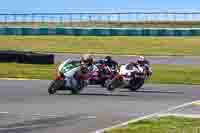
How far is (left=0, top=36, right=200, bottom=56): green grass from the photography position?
172 ft

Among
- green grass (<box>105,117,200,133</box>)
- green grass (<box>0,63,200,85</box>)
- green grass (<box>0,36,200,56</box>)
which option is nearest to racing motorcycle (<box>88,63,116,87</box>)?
green grass (<box>0,63,200,85</box>)

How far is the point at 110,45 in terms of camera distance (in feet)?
189

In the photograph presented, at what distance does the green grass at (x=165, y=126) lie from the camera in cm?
1430

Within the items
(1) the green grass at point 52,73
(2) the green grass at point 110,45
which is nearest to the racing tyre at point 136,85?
(1) the green grass at point 52,73

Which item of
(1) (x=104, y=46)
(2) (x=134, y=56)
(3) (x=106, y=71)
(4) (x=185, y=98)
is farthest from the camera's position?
(1) (x=104, y=46)

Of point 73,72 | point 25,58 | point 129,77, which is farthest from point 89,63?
point 25,58

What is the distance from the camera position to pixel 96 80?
78.0 feet

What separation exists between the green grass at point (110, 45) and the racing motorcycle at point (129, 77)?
25.6m

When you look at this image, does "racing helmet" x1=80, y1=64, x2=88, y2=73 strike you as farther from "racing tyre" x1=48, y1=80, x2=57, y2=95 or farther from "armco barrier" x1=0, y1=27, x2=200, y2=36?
"armco barrier" x1=0, y1=27, x2=200, y2=36

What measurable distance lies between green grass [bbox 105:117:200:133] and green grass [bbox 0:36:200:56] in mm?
33712

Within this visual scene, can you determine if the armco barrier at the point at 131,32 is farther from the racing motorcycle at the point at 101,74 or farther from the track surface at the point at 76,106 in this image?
the racing motorcycle at the point at 101,74

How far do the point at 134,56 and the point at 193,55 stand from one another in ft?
15.8

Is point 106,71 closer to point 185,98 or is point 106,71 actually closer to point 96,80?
point 96,80

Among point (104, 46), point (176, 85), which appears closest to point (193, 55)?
point (104, 46)
